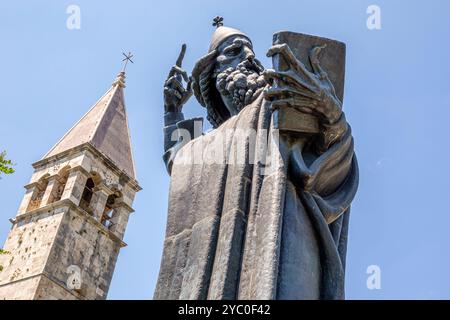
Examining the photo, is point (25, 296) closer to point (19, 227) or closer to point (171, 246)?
point (19, 227)

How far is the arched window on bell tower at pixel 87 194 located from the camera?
38500 mm

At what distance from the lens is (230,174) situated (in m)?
3.83

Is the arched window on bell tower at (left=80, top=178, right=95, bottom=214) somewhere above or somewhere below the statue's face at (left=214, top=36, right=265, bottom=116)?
above

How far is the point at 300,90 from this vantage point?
3.80m

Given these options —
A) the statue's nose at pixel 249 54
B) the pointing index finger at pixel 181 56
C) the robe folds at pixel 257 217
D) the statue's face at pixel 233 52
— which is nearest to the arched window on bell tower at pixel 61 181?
the pointing index finger at pixel 181 56

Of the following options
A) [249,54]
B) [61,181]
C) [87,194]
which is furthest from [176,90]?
[87,194]

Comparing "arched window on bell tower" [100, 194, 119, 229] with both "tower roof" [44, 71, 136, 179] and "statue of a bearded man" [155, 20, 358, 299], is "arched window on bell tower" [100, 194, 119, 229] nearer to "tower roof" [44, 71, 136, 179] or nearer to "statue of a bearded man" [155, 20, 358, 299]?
"tower roof" [44, 71, 136, 179]

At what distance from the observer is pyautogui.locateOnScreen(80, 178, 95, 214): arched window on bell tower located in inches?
1516

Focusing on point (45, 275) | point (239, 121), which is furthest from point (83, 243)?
point (239, 121)

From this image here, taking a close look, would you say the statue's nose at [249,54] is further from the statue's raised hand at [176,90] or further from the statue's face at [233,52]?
the statue's raised hand at [176,90]

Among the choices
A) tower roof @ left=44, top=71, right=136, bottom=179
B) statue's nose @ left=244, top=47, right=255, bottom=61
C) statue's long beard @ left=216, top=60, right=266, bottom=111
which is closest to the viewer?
statue's long beard @ left=216, top=60, right=266, bottom=111

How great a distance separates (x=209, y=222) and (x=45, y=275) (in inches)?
1195

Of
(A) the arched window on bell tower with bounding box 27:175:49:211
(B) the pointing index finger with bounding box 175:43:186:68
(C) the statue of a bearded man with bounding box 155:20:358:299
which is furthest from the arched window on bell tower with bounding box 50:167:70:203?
(C) the statue of a bearded man with bounding box 155:20:358:299
